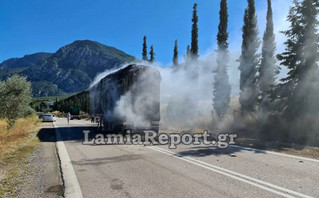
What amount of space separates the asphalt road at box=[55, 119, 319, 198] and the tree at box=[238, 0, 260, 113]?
46.1 ft

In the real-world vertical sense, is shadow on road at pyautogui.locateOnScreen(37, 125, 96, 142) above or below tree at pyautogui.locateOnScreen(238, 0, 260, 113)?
below

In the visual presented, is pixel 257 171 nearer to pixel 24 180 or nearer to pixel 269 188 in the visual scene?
pixel 269 188

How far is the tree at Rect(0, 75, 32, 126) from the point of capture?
56.0 feet

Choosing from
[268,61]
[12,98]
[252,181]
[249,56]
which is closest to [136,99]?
[252,181]

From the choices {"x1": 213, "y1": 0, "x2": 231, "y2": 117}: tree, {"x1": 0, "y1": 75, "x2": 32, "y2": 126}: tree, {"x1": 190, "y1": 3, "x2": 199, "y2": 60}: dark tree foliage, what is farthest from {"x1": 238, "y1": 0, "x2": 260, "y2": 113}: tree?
{"x1": 0, "y1": 75, "x2": 32, "y2": 126}: tree

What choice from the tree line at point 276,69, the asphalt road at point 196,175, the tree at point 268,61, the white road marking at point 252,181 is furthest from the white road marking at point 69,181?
the tree at point 268,61

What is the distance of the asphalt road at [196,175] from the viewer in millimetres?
4488

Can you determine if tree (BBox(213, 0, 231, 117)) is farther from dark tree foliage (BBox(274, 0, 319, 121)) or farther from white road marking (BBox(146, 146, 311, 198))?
white road marking (BBox(146, 146, 311, 198))

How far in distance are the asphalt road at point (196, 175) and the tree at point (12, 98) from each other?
11.9 m

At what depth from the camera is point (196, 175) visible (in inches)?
220

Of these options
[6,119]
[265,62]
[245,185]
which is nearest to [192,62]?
[265,62]

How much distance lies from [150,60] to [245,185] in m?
38.0

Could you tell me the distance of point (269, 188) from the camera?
4.56 m

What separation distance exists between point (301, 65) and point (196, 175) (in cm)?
1093
